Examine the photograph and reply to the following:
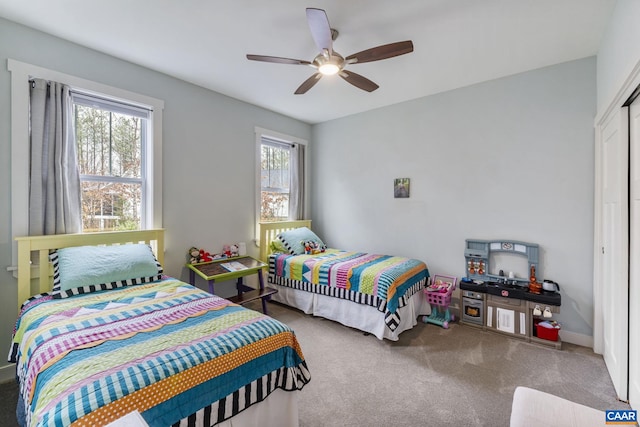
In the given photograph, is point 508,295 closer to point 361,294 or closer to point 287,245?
point 361,294

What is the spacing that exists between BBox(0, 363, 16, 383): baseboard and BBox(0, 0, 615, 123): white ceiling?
2.71m

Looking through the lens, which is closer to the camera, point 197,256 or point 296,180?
point 197,256

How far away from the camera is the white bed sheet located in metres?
2.85

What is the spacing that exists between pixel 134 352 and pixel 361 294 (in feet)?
6.93

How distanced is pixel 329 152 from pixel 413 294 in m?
2.67

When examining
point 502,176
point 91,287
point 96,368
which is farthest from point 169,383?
point 502,176

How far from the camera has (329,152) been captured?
15.6ft

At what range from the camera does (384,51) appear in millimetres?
2023

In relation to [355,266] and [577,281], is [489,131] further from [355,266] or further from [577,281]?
[355,266]

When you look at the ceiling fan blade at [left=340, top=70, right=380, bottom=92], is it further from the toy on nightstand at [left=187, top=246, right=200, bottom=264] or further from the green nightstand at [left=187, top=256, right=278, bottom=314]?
the toy on nightstand at [left=187, top=246, right=200, bottom=264]

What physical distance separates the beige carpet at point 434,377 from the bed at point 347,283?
21 centimetres

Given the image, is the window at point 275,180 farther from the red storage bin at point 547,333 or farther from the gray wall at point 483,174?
the red storage bin at point 547,333

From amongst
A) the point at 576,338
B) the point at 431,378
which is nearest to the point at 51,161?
the point at 431,378
